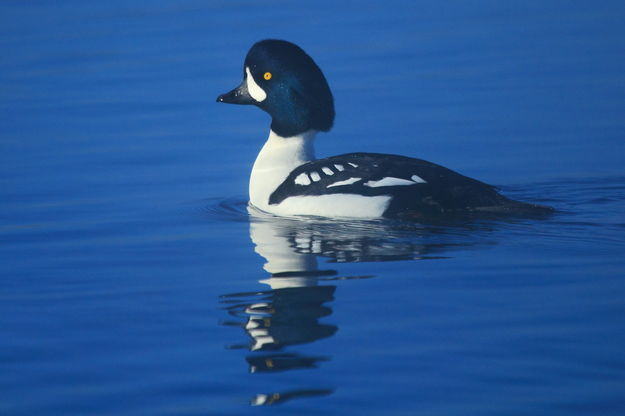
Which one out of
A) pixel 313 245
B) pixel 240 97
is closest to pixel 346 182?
pixel 313 245

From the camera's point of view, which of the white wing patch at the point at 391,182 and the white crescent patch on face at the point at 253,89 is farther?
the white crescent patch on face at the point at 253,89

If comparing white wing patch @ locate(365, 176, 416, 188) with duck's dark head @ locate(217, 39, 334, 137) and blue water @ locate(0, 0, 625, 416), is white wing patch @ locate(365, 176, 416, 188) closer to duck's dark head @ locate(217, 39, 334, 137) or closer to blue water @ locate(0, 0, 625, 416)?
blue water @ locate(0, 0, 625, 416)

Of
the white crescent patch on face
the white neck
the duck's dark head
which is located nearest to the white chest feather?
the white neck

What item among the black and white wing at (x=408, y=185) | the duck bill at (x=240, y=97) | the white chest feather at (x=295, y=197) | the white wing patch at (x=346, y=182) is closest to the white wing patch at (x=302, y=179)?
the white chest feather at (x=295, y=197)

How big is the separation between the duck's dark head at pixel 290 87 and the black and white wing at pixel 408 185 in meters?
0.76

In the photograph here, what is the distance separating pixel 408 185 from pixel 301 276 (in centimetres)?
148

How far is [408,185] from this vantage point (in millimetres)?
8008

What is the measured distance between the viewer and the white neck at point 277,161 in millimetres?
8812

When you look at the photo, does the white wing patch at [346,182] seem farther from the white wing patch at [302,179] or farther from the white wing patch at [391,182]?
the white wing patch at [302,179]

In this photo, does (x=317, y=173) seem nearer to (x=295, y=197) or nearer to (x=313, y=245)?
(x=295, y=197)

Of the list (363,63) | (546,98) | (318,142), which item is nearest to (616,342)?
(318,142)

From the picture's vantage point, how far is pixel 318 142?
11258 millimetres

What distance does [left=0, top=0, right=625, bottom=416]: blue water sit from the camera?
5199 mm

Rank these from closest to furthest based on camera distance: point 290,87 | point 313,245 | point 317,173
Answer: point 313,245, point 317,173, point 290,87
